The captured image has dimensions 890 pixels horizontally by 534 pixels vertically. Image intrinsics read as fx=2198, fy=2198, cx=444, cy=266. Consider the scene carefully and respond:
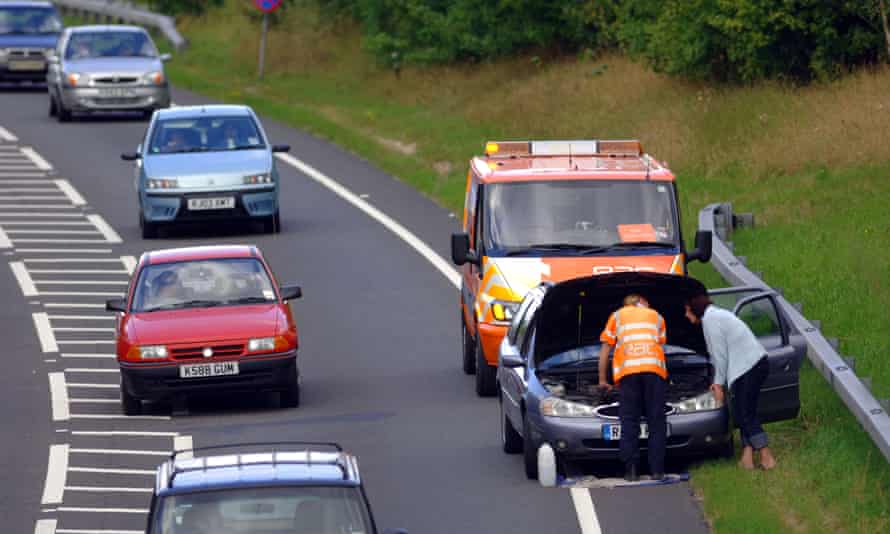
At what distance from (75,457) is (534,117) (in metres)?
21.9

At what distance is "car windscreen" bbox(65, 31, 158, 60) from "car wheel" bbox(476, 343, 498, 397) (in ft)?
81.1

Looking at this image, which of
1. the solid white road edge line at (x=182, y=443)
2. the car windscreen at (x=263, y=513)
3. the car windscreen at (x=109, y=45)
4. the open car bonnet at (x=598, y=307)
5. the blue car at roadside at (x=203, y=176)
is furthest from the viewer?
the car windscreen at (x=109, y=45)

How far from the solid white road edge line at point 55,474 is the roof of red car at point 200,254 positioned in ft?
9.30

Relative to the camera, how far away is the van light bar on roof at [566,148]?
21891mm

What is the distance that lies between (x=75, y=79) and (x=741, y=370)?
28263mm

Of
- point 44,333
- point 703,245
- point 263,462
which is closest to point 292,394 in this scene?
point 703,245

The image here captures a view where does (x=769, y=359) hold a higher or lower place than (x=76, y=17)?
higher

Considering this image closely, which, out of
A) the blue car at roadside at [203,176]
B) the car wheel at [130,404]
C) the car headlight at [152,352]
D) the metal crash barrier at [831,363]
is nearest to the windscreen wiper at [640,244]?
the metal crash barrier at [831,363]

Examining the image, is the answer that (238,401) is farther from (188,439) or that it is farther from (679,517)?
(679,517)

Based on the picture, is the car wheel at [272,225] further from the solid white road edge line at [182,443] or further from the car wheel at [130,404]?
the solid white road edge line at [182,443]

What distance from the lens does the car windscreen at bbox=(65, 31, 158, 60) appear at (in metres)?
44.2

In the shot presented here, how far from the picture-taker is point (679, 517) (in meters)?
15.5

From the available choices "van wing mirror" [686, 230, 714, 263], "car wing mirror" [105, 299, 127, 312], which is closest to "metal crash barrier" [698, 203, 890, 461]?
"van wing mirror" [686, 230, 714, 263]

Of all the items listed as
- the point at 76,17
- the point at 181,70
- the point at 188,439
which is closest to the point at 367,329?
the point at 188,439
